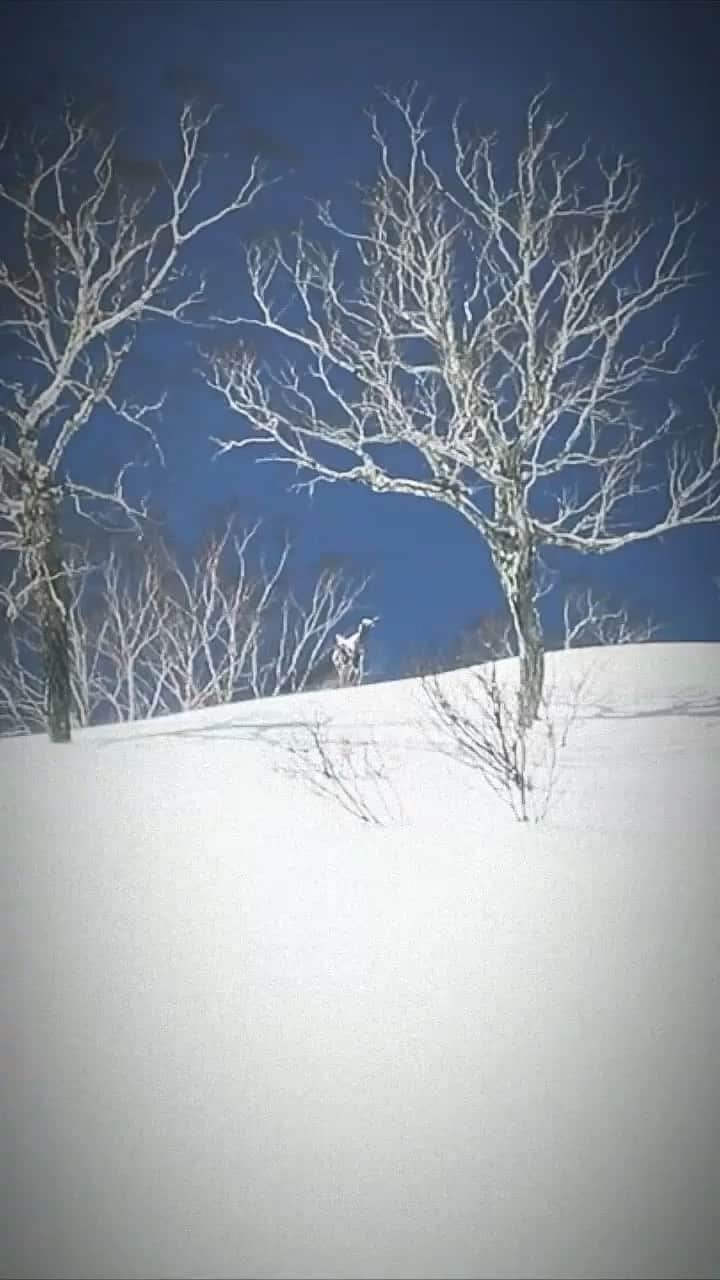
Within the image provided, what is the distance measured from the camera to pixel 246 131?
1515mm

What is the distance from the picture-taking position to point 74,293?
1495 mm

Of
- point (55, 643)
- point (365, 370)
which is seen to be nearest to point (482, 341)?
point (365, 370)

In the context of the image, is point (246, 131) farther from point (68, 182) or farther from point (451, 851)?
point (451, 851)

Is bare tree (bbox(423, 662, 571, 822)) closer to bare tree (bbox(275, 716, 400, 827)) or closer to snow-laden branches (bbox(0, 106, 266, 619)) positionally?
bare tree (bbox(275, 716, 400, 827))

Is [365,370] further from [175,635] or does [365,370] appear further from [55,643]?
[55,643]

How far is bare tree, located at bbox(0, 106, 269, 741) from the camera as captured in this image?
4.87 feet

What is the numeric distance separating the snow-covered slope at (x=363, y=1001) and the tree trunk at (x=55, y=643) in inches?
1.9

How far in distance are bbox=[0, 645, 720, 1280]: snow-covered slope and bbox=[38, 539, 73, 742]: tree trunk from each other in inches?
1.9

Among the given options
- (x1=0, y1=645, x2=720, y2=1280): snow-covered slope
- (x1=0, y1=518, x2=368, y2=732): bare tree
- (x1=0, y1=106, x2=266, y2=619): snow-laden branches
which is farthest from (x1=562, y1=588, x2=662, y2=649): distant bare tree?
(x1=0, y1=106, x2=266, y2=619): snow-laden branches

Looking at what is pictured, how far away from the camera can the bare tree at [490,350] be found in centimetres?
154

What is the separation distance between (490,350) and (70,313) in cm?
65

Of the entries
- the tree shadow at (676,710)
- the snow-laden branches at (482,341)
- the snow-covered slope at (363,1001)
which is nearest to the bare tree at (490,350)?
the snow-laden branches at (482,341)

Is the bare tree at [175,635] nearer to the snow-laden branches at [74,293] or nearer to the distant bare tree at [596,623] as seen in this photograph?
the snow-laden branches at [74,293]

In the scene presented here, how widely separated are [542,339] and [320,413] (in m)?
0.37
